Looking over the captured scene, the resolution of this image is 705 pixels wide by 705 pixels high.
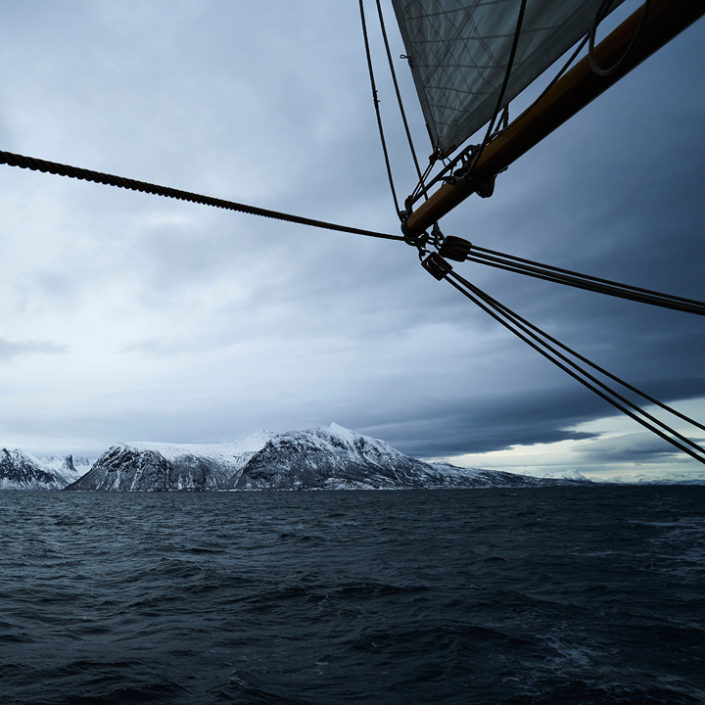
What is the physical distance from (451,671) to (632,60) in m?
11.8

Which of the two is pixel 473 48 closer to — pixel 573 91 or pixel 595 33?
pixel 573 91

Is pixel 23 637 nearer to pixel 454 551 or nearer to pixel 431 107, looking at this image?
pixel 431 107

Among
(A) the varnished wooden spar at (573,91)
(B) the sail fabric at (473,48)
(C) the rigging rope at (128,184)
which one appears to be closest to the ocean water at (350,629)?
(C) the rigging rope at (128,184)

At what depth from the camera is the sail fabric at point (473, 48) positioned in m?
5.81

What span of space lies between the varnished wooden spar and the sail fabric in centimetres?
96

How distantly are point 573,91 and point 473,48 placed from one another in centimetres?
227

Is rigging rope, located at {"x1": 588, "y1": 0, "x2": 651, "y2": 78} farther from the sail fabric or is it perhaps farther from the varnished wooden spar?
the sail fabric

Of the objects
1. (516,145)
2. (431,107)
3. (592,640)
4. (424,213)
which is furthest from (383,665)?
(431,107)

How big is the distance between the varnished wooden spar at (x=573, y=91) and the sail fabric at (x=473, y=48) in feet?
3.14

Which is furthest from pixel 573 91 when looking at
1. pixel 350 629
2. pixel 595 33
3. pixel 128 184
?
pixel 350 629

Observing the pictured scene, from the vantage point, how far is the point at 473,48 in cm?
670

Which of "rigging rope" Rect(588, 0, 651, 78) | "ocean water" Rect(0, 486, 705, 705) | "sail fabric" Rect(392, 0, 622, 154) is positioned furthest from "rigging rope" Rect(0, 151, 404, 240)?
"ocean water" Rect(0, 486, 705, 705)

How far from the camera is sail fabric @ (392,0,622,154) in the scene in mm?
5809

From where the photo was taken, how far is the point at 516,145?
6.06m
